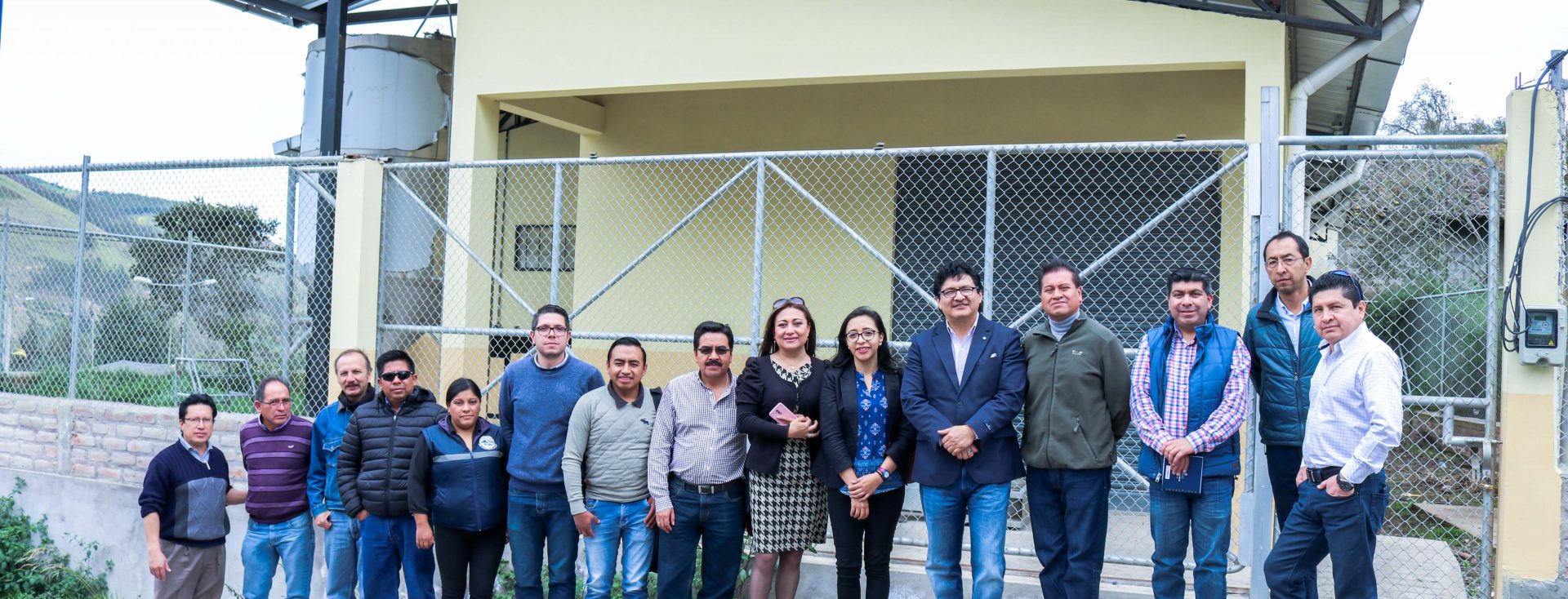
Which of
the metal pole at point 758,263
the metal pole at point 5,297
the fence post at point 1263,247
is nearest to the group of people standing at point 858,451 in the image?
the fence post at point 1263,247

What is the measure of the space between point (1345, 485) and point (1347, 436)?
18 cm

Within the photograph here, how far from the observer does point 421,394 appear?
5.60 meters

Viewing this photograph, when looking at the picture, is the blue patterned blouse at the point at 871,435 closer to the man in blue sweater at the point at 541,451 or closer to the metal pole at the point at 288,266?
the man in blue sweater at the point at 541,451

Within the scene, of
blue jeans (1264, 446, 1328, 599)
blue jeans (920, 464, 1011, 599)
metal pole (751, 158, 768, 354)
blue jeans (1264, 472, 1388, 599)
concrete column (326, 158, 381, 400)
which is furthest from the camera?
concrete column (326, 158, 381, 400)

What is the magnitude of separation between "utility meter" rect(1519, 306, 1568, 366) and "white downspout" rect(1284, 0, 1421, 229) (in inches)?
44.3

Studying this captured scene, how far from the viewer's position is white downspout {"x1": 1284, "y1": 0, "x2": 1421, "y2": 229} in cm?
635

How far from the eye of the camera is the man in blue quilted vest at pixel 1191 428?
452cm

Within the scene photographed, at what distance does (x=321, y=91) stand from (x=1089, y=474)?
24.1ft

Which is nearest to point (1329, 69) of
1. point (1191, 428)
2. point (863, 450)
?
point (1191, 428)

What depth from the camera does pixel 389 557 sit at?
5547 millimetres

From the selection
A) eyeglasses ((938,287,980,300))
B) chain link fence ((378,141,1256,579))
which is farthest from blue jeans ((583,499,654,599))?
chain link fence ((378,141,1256,579))

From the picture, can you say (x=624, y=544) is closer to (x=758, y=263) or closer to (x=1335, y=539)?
(x=758, y=263)

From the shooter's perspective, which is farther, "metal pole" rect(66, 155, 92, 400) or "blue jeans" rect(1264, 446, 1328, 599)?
"metal pole" rect(66, 155, 92, 400)

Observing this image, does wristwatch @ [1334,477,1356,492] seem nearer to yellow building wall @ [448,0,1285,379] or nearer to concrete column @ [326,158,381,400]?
yellow building wall @ [448,0,1285,379]
